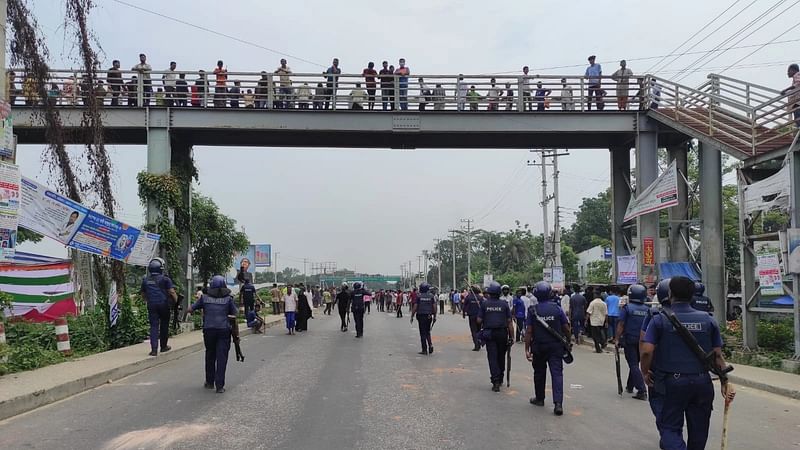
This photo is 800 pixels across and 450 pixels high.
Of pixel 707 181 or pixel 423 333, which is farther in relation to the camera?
pixel 707 181

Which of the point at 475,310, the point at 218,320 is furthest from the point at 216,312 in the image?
the point at 475,310

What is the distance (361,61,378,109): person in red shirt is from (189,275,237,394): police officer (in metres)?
12.4

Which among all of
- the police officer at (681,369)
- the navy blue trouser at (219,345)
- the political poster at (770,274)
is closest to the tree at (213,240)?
the navy blue trouser at (219,345)

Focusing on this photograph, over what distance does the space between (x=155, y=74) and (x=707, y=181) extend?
679 inches

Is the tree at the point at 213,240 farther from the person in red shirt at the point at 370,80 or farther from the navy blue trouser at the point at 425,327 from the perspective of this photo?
the navy blue trouser at the point at 425,327

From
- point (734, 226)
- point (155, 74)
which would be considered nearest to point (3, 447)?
point (155, 74)

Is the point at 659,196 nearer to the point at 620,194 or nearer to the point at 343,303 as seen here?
the point at 620,194

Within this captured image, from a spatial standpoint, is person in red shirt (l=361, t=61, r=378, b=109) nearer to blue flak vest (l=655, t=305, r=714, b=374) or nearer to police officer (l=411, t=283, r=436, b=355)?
police officer (l=411, t=283, r=436, b=355)

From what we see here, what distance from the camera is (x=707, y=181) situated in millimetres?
18875

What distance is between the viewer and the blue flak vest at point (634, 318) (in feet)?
30.6

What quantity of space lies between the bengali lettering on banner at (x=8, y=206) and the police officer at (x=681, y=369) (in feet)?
31.3

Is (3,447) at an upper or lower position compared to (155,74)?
lower

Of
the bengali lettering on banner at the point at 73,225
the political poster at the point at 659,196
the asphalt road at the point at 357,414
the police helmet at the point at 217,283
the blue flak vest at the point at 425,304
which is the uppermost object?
the political poster at the point at 659,196

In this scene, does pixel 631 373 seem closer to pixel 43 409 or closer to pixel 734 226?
pixel 43 409
